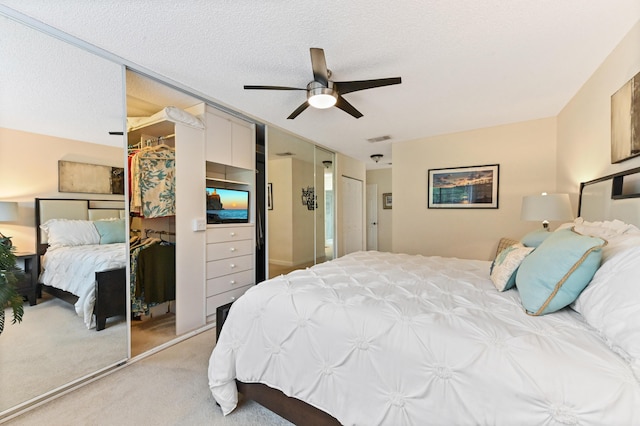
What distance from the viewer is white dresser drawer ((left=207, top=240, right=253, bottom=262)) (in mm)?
2809

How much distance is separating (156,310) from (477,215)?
427 centimetres

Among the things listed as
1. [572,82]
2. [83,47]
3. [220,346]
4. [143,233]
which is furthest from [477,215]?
[83,47]

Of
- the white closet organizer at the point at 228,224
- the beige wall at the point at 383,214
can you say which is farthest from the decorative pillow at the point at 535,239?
the beige wall at the point at 383,214

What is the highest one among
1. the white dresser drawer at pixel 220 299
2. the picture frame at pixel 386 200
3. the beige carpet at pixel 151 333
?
the picture frame at pixel 386 200

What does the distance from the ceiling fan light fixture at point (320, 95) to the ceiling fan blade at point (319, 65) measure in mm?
46

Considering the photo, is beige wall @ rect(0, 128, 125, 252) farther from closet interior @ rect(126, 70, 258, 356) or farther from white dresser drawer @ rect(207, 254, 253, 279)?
white dresser drawer @ rect(207, 254, 253, 279)

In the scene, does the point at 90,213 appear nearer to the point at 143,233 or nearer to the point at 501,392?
the point at 143,233

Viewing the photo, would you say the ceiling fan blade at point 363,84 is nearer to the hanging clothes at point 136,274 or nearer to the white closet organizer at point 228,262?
the white closet organizer at point 228,262

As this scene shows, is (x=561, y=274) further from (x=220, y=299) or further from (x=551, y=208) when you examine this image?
(x=220, y=299)

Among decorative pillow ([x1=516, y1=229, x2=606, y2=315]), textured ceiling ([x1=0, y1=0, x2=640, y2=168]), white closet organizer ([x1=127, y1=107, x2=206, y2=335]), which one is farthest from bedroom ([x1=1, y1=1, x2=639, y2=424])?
white closet organizer ([x1=127, y1=107, x2=206, y2=335])

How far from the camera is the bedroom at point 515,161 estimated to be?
1975 millimetres

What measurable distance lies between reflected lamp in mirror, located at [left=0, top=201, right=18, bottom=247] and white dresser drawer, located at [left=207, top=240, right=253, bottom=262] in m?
1.41

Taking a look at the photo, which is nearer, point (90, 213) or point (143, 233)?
point (90, 213)

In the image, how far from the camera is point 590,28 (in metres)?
1.62
